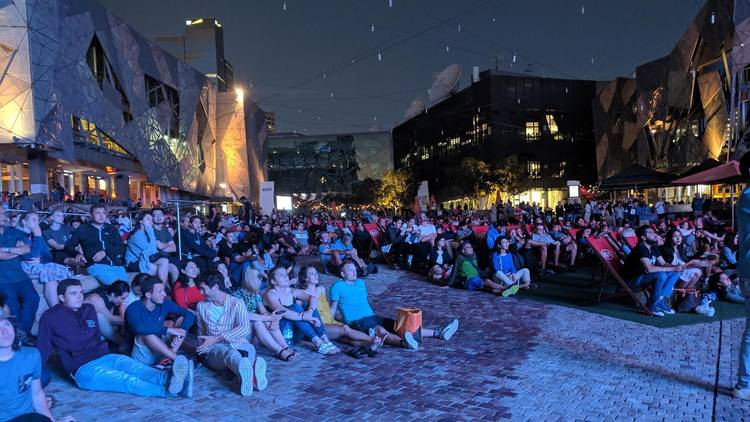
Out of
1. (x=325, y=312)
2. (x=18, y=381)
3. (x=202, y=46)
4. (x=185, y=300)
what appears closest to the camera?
(x=18, y=381)

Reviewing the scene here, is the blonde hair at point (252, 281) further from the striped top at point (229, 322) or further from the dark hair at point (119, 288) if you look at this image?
the dark hair at point (119, 288)

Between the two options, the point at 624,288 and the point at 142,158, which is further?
the point at 142,158

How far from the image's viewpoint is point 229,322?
5414 millimetres

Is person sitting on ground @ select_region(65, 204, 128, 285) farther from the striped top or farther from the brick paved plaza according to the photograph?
the striped top

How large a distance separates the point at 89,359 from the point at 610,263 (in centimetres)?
719

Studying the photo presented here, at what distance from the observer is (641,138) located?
130 feet

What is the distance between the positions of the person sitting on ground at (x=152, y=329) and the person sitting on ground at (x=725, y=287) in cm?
803

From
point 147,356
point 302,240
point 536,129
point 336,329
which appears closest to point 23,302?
point 147,356

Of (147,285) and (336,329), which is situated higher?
(147,285)

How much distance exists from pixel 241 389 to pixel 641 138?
135 ft

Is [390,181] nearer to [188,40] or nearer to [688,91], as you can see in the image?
[688,91]

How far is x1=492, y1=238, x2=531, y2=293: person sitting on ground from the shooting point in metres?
9.77

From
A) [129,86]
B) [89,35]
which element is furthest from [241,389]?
[129,86]

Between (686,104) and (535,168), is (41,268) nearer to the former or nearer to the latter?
(686,104)
